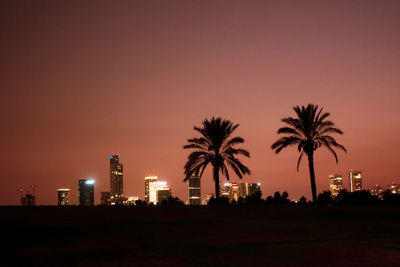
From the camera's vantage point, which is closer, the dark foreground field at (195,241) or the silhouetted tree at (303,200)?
the dark foreground field at (195,241)

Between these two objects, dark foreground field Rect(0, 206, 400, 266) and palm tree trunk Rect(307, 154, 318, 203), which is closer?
dark foreground field Rect(0, 206, 400, 266)

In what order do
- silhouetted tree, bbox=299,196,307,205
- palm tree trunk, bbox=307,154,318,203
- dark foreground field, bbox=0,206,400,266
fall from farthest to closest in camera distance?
palm tree trunk, bbox=307,154,318,203 < silhouetted tree, bbox=299,196,307,205 < dark foreground field, bbox=0,206,400,266

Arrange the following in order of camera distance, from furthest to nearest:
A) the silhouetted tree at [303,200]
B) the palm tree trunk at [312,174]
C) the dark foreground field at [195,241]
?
1. the palm tree trunk at [312,174]
2. the silhouetted tree at [303,200]
3. the dark foreground field at [195,241]

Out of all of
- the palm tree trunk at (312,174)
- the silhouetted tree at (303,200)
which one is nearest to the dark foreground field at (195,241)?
the silhouetted tree at (303,200)

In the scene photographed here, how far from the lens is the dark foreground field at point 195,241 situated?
29.8ft

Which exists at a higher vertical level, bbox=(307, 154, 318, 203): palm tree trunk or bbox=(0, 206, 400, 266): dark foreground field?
bbox=(307, 154, 318, 203): palm tree trunk

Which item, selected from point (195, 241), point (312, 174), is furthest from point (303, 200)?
point (195, 241)

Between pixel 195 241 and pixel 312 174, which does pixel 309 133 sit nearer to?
pixel 312 174

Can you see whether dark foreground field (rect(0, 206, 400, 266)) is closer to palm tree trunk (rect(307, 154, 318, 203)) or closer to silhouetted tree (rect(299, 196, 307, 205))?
silhouetted tree (rect(299, 196, 307, 205))

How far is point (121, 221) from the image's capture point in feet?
51.1

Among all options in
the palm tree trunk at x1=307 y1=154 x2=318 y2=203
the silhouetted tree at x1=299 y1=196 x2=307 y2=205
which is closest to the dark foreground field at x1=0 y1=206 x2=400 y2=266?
the silhouetted tree at x1=299 y1=196 x2=307 y2=205

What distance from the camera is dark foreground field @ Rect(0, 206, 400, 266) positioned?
9086mm

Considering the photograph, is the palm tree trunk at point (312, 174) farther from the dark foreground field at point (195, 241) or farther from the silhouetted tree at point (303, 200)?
the dark foreground field at point (195, 241)

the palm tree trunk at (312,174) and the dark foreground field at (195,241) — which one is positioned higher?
the palm tree trunk at (312,174)
